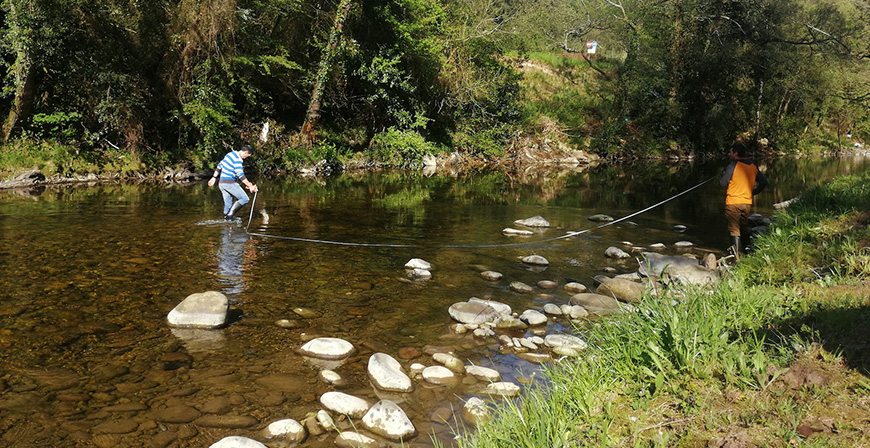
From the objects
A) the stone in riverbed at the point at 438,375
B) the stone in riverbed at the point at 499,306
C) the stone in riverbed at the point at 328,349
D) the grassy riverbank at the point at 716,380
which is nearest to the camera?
the grassy riverbank at the point at 716,380

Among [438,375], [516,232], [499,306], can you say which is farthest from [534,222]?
[438,375]

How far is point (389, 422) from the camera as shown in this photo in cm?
480

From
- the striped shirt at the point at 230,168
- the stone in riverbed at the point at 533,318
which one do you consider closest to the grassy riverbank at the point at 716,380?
the stone in riverbed at the point at 533,318

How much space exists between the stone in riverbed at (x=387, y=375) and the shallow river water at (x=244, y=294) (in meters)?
0.12

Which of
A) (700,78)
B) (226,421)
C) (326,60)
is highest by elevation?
(700,78)

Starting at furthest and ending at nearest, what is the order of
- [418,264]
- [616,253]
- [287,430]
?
[616,253]
[418,264]
[287,430]

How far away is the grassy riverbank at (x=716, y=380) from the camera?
385cm

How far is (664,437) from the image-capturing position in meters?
3.79

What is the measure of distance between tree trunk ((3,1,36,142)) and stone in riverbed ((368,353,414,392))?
1901 cm

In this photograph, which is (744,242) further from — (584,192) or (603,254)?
(584,192)

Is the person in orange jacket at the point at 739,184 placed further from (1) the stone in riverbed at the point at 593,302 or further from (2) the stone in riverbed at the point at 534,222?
(2) the stone in riverbed at the point at 534,222

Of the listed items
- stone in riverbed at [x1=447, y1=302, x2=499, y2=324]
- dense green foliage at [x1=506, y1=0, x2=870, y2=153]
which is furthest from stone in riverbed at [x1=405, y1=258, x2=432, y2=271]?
dense green foliage at [x1=506, y1=0, x2=870, y2=153]

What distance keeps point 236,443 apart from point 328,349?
2044mm

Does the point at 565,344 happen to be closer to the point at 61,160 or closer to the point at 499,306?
the point at 499,306
